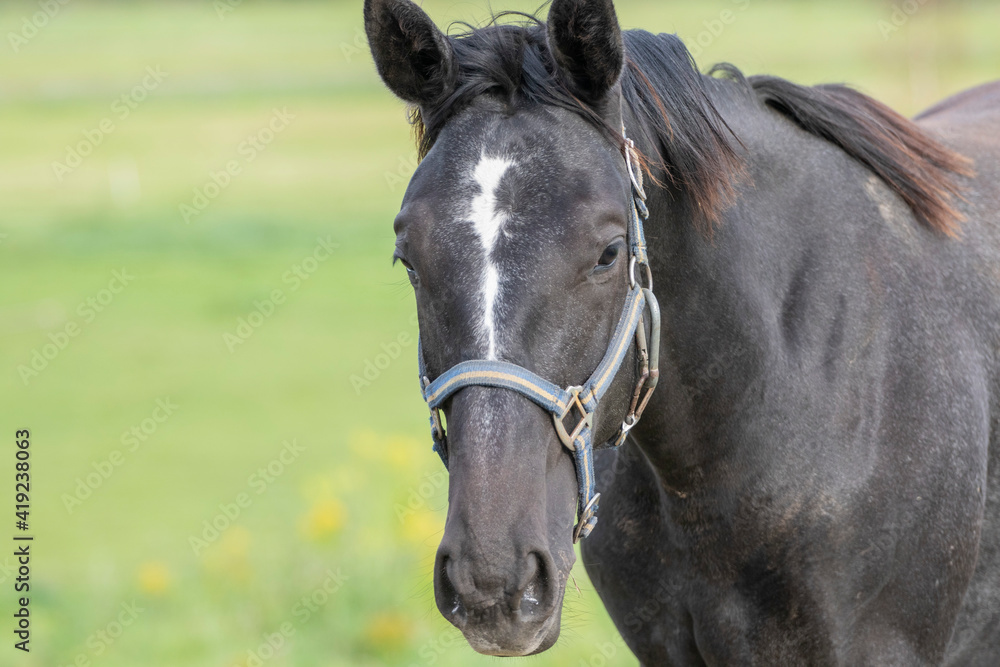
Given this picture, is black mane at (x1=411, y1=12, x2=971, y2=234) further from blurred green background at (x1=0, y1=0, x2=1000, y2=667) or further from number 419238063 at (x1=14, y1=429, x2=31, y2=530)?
number 419238063 at (x1=14, y1=429, x2=31, y2=530)

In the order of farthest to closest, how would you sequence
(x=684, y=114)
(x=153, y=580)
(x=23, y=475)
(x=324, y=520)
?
(x=324, y=520) → (x=153, y=580) → (x=23, y=475) → (x=684, y=114)

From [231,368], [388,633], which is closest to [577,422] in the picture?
[388,633]

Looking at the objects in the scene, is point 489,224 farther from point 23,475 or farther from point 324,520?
point 23,475

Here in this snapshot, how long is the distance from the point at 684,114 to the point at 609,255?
1.90ft

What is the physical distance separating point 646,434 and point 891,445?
70 centimetres

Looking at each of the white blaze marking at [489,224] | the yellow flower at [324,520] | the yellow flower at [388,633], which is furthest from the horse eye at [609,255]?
the yellow flower at [324,520]

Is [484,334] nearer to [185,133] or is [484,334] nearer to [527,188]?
[527,188]

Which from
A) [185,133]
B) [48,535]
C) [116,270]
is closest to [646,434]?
[48,535]

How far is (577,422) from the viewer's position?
228 cm

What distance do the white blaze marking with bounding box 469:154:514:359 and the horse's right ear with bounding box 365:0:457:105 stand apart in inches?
12.2

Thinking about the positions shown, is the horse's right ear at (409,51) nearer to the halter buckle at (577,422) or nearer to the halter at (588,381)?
the halter at (588,381)

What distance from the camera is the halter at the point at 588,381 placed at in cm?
A: 216

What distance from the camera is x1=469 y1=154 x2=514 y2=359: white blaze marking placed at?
217cm

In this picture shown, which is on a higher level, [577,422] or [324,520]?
[577,422]
